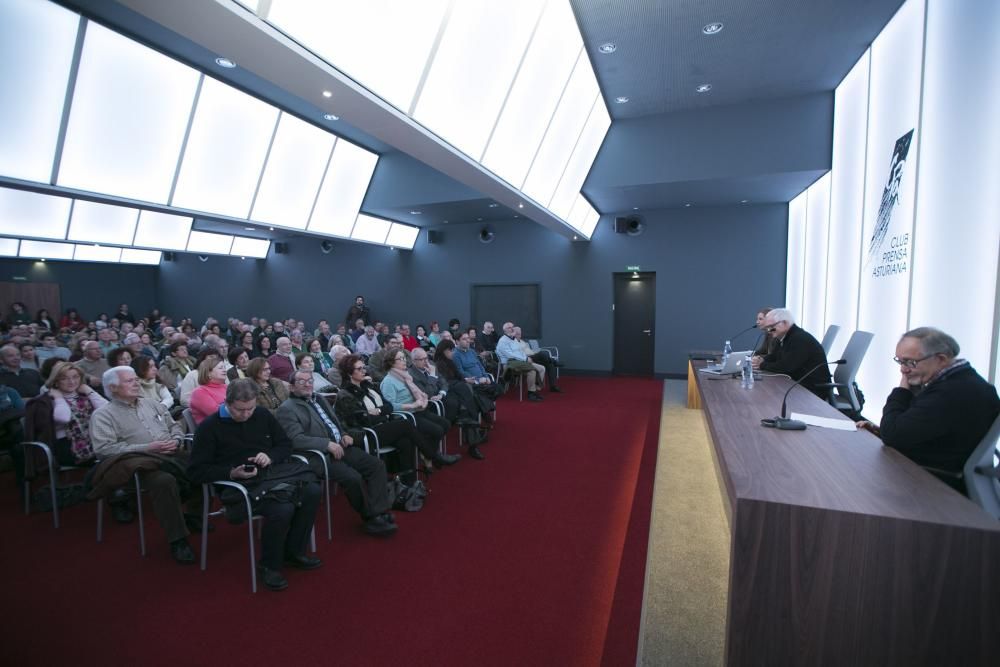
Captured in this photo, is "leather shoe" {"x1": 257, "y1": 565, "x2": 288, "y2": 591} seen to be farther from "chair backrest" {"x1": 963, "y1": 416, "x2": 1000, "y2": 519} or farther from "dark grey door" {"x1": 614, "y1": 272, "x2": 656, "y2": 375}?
"dark grey door" {"x1": 614, "y1": 272, "x2": 656, "y2": 375}

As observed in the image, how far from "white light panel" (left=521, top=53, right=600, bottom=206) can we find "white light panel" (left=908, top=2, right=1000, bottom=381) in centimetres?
329

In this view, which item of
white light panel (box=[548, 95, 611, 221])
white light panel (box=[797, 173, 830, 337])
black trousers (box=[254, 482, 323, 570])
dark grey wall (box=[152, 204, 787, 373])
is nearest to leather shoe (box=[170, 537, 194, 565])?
black trousers (box=[254, 482, 323, 570])

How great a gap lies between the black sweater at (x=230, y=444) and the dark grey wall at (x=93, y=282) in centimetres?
1570

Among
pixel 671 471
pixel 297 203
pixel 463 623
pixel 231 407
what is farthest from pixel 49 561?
pixel 297 203

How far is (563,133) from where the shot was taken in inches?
241

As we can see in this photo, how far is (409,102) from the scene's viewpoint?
12.3ft

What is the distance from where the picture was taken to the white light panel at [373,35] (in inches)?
111

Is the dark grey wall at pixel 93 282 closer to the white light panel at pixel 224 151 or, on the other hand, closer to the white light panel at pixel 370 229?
the white light panel at pixel 370 229

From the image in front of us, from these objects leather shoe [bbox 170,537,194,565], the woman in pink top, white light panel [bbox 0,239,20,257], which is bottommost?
leather shoe [bbox 170,537,194,565]

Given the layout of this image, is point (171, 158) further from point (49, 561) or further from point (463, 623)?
point (463, 623)

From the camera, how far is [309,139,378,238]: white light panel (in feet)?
27.1

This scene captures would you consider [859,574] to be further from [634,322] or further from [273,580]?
[634,322]

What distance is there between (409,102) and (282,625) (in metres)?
3.78

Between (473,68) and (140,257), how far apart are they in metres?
15.8
